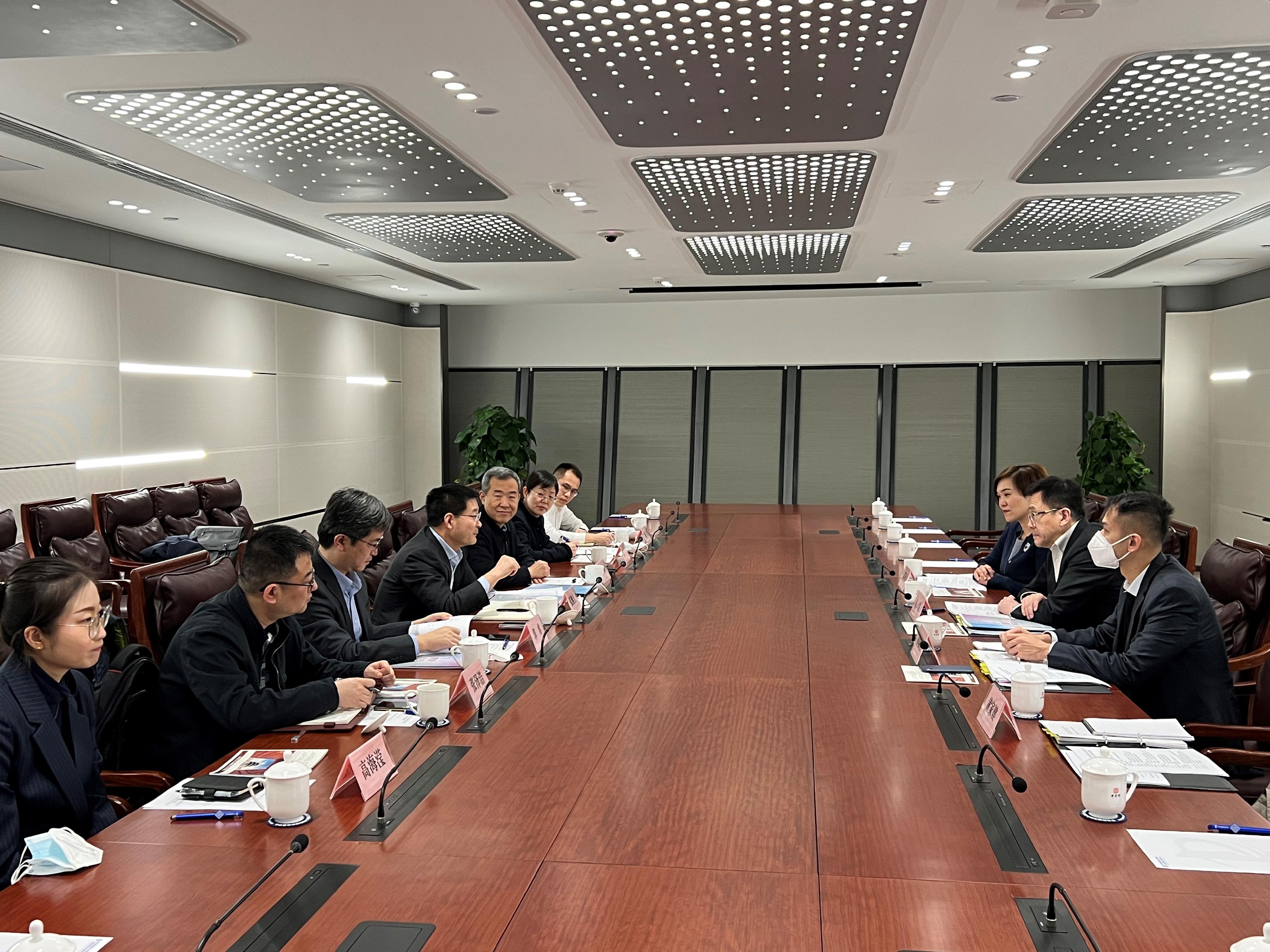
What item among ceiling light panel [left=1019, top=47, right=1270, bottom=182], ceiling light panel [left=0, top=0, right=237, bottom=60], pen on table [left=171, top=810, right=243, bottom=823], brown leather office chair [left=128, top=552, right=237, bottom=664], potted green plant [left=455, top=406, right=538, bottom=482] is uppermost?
ceiling light panel [left=1019, top=47, right=1270, bottom=182]

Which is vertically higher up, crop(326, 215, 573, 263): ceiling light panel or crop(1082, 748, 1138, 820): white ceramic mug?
crop(326, 215, 573, 263): ceiling light panel

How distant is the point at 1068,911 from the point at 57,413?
6757 mm

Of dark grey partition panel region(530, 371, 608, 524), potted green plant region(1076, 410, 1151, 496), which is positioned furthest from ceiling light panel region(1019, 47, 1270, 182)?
dark grey partition panel region(530, 371, 608, 524)

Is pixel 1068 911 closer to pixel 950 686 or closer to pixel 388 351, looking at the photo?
pixel 950 686

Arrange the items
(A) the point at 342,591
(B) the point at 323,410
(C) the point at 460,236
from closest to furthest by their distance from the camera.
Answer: (A) the point at 342,591 → (C) the point at 460,236 → (B) the point at 323,410

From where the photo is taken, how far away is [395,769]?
2.45m

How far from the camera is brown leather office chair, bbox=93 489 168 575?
673 cm

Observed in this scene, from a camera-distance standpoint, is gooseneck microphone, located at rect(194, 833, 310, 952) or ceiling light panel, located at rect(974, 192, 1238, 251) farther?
ceiling light panel, located at rect(974, 192, 1238, 251)

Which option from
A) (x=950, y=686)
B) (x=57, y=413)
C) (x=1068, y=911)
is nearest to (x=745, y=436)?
(x=57, y=413)

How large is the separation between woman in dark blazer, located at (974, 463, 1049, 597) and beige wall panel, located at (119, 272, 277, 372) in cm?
597

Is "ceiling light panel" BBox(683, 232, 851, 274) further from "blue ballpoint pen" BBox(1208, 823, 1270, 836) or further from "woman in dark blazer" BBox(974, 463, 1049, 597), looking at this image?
"blue ballpoint pen" BBox(1208, 823, 1270, 836)

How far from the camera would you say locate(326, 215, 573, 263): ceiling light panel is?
6680mm

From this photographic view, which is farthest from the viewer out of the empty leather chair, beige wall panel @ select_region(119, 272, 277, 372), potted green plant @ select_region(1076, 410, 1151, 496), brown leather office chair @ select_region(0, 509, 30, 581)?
potted green plant @ select_region(1076, 410, 1151, 496)

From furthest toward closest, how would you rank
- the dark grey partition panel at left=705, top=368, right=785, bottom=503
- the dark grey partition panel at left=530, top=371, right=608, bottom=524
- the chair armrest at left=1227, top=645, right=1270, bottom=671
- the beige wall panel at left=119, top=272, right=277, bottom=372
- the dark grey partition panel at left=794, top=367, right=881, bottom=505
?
the dark grey partition panel at left=530, top=371, right=608, bottom=524 < the dark grey partition panel at left=705, top=368, right=785, bottom=503 < the dark grey partition panel at left=794, top=367, right=881, bottom=505 < the beige wall panel at left=119, top=272, right=277, bottom=372 < the chair armrest at left=1227, top=645, right=1270, bottom=671
